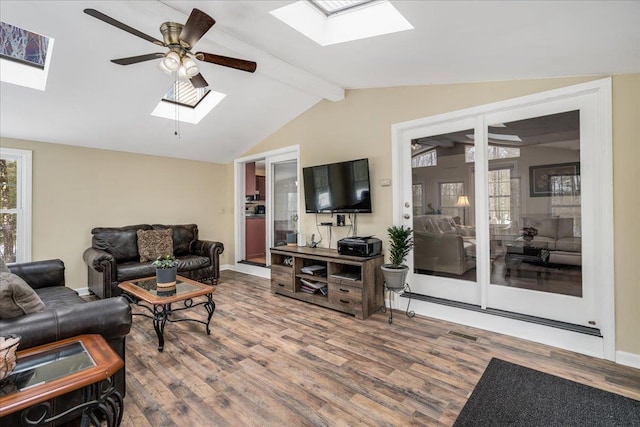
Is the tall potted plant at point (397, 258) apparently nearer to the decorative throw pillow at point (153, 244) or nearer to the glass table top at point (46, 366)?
the glass table top at point (46, 366)

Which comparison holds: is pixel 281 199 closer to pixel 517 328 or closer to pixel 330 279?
pixel 330 279

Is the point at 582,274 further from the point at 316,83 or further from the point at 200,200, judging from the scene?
the point at 200,200

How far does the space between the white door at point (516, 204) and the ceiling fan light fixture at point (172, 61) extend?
7.70 ft

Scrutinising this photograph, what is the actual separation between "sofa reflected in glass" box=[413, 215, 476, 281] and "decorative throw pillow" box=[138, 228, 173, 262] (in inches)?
144

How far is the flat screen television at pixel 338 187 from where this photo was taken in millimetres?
3650

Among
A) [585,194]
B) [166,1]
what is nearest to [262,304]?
[166,1]

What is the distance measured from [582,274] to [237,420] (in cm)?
289

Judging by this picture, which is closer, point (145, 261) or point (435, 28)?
point (435, 28)

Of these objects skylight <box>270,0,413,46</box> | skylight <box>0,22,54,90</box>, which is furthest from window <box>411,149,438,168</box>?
skylight <box>0,22,54,90</box>

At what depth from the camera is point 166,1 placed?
7.19 ft

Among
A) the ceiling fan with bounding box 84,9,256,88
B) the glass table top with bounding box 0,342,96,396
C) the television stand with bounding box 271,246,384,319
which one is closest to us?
the glass table top with bounding box 0,342,96,396

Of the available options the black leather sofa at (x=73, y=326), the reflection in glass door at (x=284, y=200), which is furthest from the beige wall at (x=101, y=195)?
the black leather sofa at (x=73, y=326)

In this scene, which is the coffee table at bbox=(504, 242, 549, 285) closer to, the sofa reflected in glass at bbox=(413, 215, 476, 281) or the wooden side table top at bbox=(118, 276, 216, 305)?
the sofa reflected in glass at bbox=(413, 215, 476, 281)

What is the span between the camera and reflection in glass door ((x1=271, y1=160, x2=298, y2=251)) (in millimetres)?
4992
